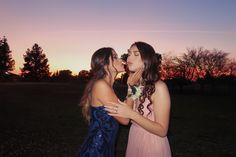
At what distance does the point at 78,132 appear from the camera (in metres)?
15.2

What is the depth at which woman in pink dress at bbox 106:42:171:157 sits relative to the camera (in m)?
3.06

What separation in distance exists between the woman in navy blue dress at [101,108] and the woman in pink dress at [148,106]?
55 centimetres

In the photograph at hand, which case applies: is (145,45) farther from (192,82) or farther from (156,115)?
(192,82)

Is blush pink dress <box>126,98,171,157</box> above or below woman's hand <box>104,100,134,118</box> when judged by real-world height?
below

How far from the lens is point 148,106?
133 inches

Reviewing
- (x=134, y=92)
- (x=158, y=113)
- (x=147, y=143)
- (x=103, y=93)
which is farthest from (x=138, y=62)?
(x=147, y=143)

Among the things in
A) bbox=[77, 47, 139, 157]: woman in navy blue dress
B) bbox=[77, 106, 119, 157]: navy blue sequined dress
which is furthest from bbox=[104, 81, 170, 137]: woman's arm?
bbox=[77, 106, 119, 157]: navy blue sequined dress

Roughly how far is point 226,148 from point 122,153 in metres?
4.60

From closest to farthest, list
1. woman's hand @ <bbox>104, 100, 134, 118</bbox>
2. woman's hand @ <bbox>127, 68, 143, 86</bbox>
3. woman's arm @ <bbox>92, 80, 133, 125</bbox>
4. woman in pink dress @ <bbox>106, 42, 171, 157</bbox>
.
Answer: woman's hand @ <bbox>104, 100, 134, 118</bbox>, woman in pink dress @ <bbox>106, 42, 171, 157</bbox>, woman's hand @ <bbox>127, 68, 143, 86</bbox>, woman's arm @ <bbox>92, 80, 133, 125</bbox>

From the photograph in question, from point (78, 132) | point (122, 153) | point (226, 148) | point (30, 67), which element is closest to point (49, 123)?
point (78, 132)

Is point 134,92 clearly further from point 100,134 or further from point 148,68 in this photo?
point 100,134

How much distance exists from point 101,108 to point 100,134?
14.0 inches

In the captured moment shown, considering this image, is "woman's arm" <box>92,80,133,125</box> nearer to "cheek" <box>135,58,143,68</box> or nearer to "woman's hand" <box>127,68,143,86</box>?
"woman's hand" <box>127,68,143,86</box>

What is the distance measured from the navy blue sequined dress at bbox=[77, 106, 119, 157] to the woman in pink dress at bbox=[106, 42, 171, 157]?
0.52 metres
